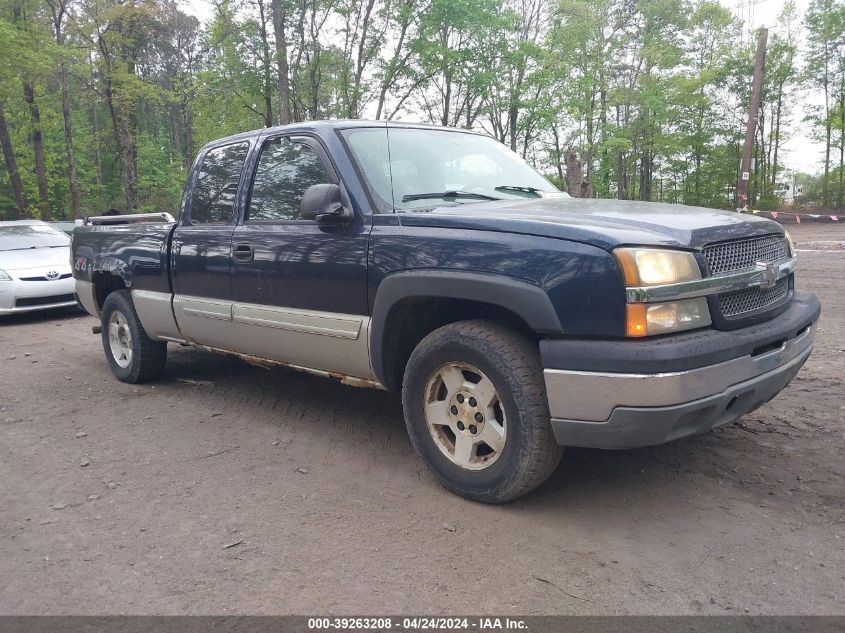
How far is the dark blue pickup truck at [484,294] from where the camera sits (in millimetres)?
2627

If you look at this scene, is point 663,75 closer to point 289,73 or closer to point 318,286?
point 289,73

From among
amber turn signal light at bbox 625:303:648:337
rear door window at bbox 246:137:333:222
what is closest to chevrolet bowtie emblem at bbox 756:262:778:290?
amber turn signal light at bbox 625:303:648:337

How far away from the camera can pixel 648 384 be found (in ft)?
8.38

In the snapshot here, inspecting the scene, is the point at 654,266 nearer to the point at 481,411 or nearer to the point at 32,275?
the point at 481,411

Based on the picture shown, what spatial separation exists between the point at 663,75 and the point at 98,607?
3360 cm

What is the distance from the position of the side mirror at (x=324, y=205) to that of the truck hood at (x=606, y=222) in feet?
1.23

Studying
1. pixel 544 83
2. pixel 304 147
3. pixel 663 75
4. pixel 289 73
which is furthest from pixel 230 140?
pixel 663 75

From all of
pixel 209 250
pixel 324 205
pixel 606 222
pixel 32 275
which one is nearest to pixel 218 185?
pixel 209 250

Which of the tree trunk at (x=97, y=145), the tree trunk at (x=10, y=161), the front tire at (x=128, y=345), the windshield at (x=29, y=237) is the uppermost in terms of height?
the tree trunk at (x=97, y=145)

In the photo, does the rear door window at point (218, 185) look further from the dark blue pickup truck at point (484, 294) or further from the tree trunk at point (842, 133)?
the tree trunk at point (842, 133)

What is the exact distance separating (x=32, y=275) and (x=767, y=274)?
9.78 m

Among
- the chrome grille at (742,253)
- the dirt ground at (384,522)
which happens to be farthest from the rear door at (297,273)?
the chrome grille at (742,253)

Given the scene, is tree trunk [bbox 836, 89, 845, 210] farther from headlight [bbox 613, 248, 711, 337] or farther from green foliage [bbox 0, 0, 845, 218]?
headlight [bbox 613, 248, 711, 337]

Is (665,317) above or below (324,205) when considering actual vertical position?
below
